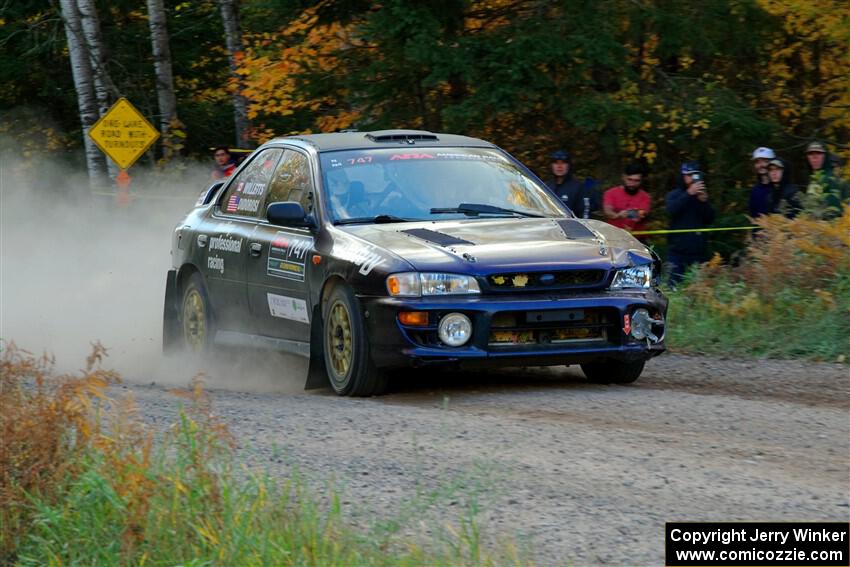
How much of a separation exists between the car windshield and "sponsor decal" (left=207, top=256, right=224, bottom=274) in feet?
4.82

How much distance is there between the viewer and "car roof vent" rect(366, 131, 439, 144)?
34.3 feet

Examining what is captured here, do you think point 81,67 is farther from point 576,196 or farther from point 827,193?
point 827,193

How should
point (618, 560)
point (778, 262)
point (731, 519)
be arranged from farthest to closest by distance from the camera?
point (778, 262), point (731, 519), point (618, 560)

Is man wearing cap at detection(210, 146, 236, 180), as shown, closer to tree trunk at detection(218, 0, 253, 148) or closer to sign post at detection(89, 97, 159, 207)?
sign post at detection(89, 97, 159, 207)

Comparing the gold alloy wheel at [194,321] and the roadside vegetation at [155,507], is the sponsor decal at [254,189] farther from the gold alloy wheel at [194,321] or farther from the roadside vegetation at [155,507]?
the roadside vegetation at [155,507]

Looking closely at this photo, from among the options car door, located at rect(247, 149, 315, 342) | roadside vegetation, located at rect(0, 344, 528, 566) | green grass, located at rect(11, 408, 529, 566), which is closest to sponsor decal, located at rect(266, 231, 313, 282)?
car door, located at rect(247, 149, 315, 342)

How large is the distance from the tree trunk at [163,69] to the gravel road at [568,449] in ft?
56.0

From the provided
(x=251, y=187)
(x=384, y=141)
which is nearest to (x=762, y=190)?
(x=384, y=141)

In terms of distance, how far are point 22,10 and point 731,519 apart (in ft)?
87.6

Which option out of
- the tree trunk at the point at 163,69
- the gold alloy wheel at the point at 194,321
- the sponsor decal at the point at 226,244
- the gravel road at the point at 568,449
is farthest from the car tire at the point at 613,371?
the tree trunk at the point at 163,69

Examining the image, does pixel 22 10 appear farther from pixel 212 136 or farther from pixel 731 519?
pixel 731 519

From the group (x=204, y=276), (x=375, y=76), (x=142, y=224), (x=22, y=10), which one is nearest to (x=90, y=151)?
(x=142, y=224)

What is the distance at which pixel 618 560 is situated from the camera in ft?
17.3

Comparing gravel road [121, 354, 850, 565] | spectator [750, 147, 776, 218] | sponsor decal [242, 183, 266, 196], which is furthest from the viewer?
spectator [750, 147, 776, 218]
